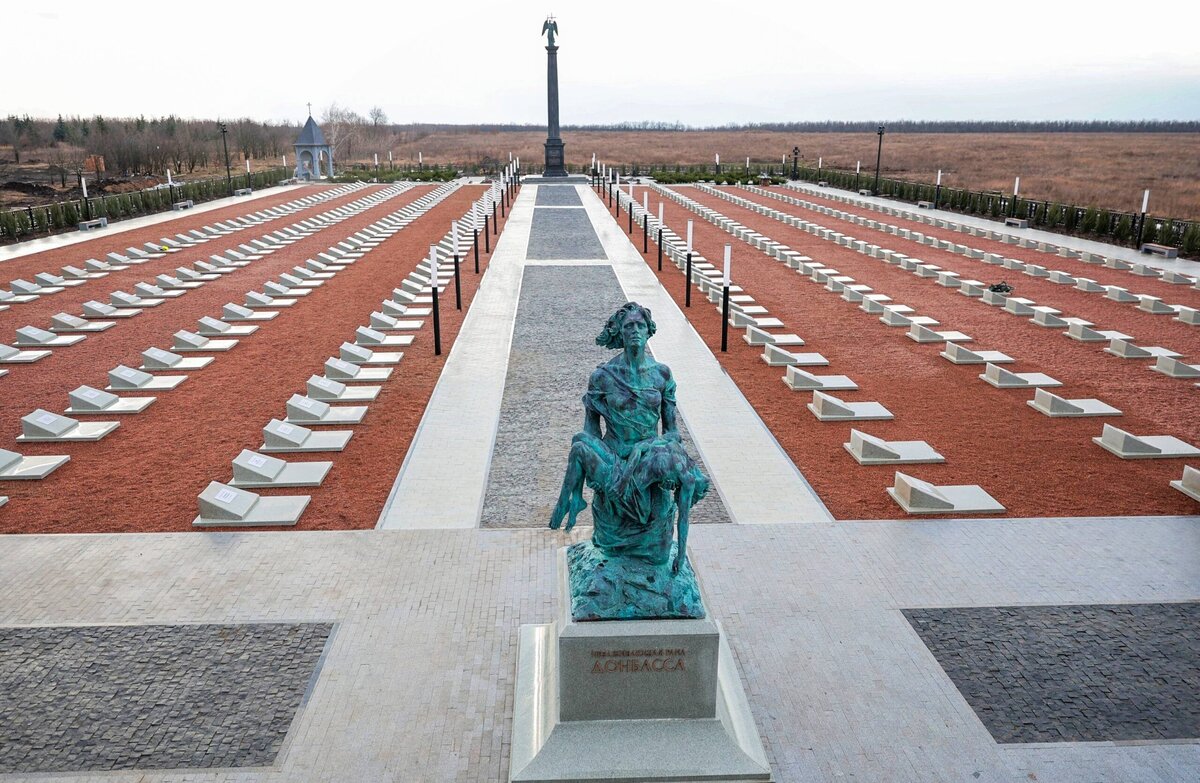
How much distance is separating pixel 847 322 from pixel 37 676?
51.6 feet

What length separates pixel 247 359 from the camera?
Result: 15633 mm

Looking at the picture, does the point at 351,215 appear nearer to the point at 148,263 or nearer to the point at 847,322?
the point at 148,263

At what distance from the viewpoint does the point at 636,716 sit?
5469 millimetres

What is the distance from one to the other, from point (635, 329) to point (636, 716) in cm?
243

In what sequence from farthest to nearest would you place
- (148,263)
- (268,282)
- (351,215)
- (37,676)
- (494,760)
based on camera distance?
(351,215) → (148,263) → (268,282) → (37,676) → (494,760)

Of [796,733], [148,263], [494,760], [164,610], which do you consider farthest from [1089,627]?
A: [148,263]

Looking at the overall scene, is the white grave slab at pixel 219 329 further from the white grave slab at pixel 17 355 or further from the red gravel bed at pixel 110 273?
the white grave slab at pixel 17 355

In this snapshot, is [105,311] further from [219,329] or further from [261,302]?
[219,329]

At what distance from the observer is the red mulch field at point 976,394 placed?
9.92 meters

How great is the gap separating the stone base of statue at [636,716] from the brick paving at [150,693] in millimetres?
1901

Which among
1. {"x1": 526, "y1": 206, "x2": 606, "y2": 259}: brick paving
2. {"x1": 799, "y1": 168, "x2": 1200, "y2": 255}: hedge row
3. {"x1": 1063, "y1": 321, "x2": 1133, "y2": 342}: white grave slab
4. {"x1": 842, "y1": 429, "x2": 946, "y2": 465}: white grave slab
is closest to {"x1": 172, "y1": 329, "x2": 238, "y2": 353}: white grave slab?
{"x1": 842, "y1": 429, "x2": 946, "y2": 465}: white grave slab

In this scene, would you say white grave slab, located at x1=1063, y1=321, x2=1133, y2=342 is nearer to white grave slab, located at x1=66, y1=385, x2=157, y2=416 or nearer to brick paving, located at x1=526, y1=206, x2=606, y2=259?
brick paving, located at x1=526, y1=206, x2=606, y2=259

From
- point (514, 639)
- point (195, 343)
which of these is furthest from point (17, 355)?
point (514, 639)

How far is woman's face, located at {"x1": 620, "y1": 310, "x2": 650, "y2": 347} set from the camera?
5.27m
